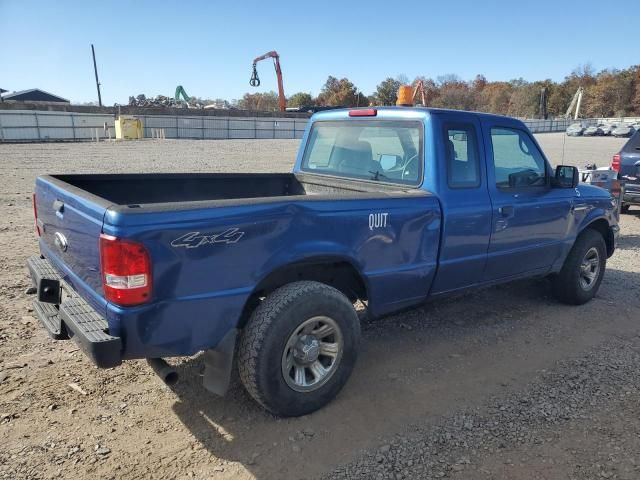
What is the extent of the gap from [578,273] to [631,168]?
19.0 feet

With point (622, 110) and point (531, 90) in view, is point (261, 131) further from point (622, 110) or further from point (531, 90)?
point (622, 110)

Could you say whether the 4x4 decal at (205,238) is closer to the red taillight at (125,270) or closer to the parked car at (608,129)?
the red taillight at (125,270)

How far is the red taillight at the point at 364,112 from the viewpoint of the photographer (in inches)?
170

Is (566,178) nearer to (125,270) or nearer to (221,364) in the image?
(221,364)

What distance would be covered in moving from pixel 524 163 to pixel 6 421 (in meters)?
4.43

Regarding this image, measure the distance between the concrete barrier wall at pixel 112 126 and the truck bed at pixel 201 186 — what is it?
101 ft

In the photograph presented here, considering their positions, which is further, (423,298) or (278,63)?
(278,63)

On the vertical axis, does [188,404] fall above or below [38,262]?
below

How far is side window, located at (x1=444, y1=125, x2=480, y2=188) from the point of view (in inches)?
153

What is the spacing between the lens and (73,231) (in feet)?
9.60

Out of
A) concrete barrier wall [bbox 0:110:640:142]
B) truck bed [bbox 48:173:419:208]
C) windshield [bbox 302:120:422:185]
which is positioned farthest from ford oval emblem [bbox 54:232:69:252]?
concrete barrier wall [bbox 0:110:640:142]

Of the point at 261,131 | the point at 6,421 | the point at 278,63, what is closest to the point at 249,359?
the point at 6,421

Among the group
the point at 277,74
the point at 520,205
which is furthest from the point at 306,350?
the point at 277,74

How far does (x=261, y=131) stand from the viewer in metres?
44.2
